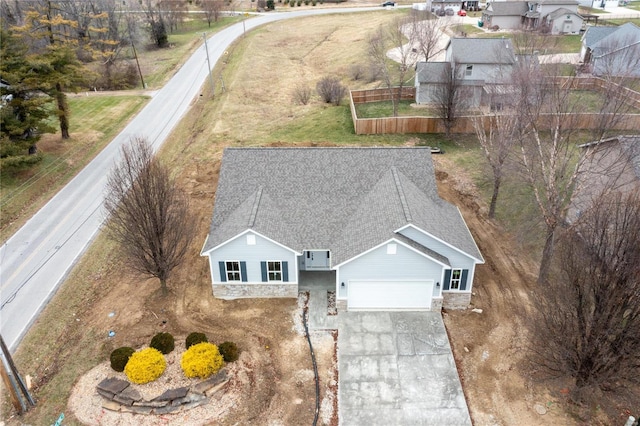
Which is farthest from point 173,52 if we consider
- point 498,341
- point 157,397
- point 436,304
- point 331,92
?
point 498,341

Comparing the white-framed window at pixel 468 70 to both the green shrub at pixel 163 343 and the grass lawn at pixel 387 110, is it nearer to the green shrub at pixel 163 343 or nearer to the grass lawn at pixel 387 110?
the grass lawn at pixel 387 110

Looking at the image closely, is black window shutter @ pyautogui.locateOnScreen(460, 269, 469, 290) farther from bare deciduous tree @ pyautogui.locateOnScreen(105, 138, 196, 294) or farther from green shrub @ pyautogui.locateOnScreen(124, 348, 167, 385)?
green shrub @ pyautogui.locateOnScreen(124, 348, 167, 385)

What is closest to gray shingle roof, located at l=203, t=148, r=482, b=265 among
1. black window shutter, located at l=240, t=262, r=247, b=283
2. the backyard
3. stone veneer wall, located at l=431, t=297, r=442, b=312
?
black window shutter, located at l=240, t=262, r=247, b=283

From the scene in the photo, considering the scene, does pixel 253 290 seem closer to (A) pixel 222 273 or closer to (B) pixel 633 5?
(A) pixel 222 273

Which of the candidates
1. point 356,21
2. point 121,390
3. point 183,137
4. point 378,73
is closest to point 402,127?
A: point 378,73

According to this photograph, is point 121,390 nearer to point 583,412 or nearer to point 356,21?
point 583,412
